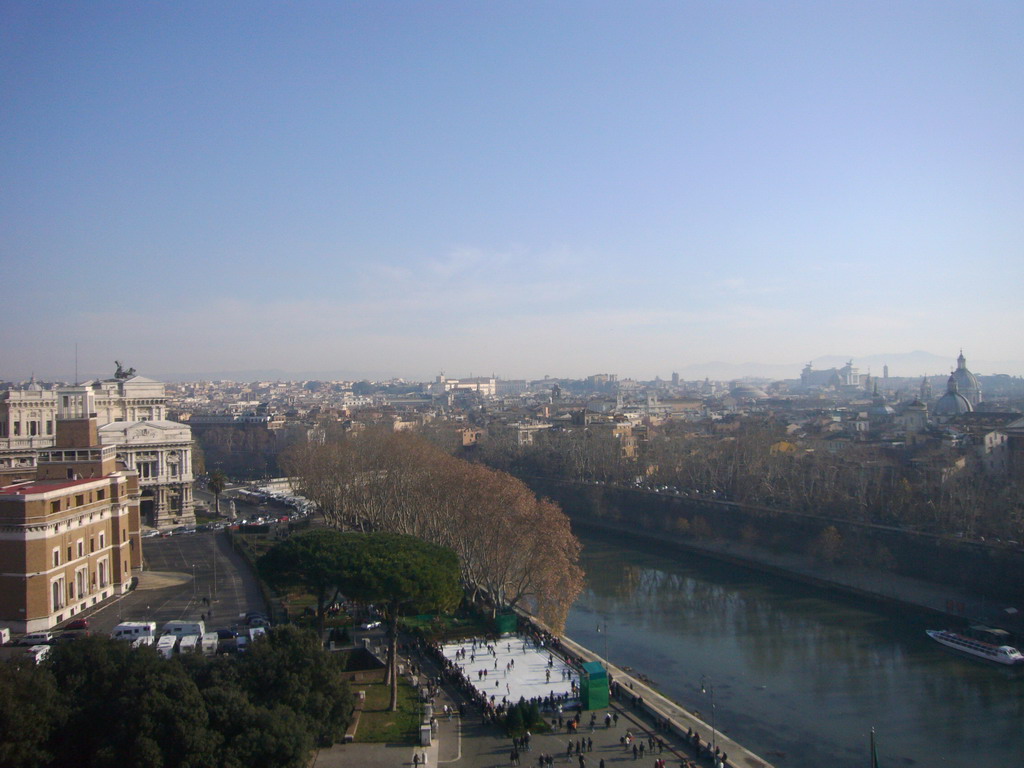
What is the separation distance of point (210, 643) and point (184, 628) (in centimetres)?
108

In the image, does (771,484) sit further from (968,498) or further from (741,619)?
(741,619)

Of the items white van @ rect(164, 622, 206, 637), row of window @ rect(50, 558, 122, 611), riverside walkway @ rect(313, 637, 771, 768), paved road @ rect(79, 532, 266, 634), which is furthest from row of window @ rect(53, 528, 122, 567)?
riverside walkway @ rect(313, 637, 771, 768)

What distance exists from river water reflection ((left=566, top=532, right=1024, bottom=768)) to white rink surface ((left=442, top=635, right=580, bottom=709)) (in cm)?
179

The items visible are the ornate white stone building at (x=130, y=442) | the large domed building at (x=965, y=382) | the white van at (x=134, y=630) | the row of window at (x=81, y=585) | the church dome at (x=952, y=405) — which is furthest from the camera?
the large domed building at (x=965, y=382)

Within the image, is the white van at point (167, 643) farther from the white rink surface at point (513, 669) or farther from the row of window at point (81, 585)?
the white rink surface at point (513, 669)

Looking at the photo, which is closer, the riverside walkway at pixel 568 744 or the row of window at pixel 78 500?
the riverside walkway at pixel 568 744

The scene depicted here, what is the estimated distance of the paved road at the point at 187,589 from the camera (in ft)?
53.9

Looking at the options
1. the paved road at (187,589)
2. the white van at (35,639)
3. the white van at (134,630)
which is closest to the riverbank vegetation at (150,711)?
the white van at (134,630)

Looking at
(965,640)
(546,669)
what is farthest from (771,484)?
(546,669)

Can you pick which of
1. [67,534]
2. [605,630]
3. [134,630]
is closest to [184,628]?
[134,630]

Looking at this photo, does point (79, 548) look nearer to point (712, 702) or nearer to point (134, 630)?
point (134, 630)

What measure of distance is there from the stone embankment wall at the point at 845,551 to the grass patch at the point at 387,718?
13040 millimetres

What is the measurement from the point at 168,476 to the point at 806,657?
69.8 feet

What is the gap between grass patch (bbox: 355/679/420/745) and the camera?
1115 centimetres
